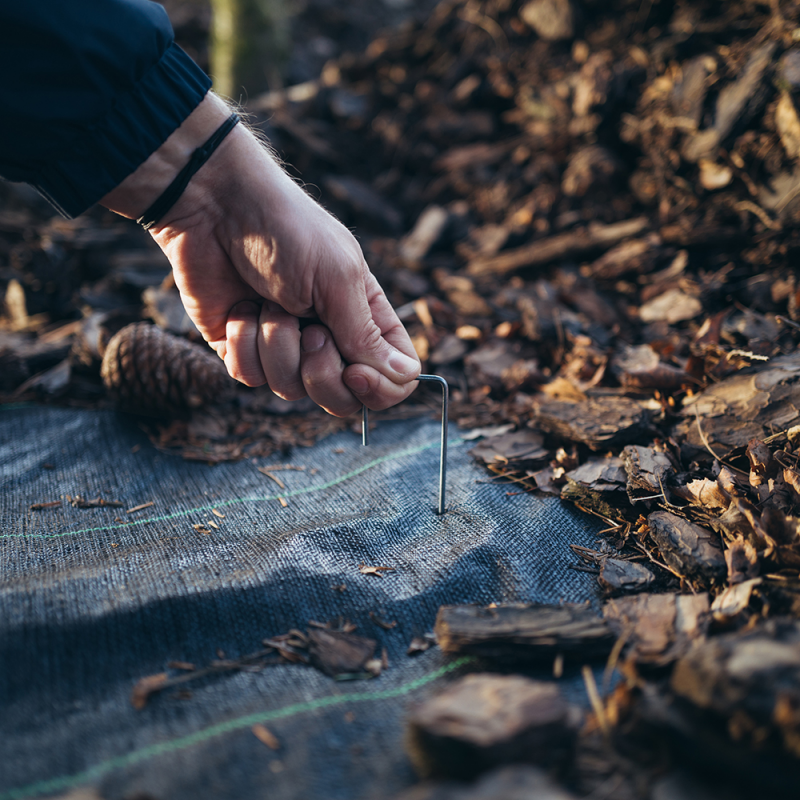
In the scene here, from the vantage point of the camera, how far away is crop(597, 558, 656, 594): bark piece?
134 cm

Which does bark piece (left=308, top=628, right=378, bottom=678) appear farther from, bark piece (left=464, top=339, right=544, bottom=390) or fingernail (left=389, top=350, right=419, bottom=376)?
bark piece (left=464, top=339, right=544, bottom=390)

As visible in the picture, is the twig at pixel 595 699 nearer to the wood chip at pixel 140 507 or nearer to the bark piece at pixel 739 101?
the wood chip at pixel 140 507

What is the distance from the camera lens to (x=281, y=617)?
1.24 metres

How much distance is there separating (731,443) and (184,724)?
65.4 inches

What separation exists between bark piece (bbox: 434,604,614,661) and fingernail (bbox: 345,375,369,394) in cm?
69

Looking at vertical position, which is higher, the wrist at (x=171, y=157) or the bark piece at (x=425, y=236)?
the wrist at (x=171, y=157)

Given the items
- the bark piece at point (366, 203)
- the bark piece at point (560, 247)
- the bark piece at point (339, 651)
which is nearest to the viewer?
the bark piece at point (339, 651)

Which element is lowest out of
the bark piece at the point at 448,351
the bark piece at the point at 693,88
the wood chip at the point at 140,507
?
the wood chip at the point at 140,507

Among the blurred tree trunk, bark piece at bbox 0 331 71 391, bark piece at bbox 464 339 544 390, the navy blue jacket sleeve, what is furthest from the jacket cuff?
Answer: the blurred tree trunk

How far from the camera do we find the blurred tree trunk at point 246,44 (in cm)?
468

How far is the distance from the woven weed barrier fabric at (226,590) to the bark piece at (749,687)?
0.28m

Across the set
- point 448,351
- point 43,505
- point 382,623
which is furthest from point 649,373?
point 43,505

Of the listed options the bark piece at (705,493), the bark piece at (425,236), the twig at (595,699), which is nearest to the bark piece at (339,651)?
the twig at (595,699)

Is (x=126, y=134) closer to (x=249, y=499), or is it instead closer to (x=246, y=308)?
(x=246, y=308)
